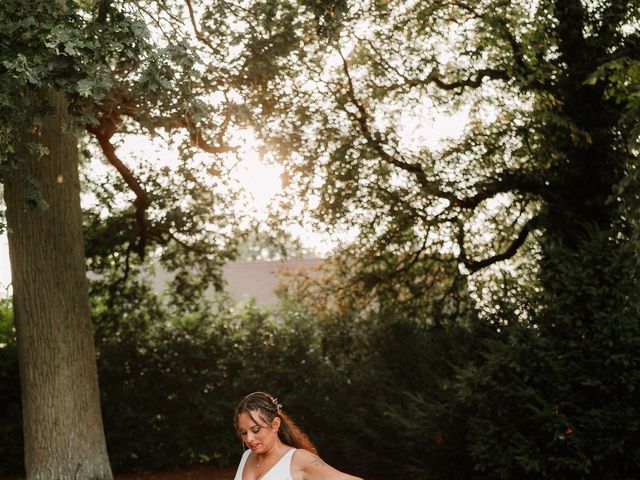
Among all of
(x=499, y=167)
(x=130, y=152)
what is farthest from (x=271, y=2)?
(x=499, y=167)

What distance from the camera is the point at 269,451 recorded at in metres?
4.55

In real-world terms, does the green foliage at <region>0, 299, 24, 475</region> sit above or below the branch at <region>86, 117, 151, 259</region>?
below

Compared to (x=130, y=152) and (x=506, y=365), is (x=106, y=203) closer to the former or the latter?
(x=130, y=152)

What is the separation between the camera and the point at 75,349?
11.1 meters

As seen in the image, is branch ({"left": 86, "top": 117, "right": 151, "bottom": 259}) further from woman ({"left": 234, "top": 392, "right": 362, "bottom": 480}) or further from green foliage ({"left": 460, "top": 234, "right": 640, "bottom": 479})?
woman ({"left": 234, "top": 392, "right": 362, "bottom": 480})

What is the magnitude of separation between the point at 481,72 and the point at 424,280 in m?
4.25

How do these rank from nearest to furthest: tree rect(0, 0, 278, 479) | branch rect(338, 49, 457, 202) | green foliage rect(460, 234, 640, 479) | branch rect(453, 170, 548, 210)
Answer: tree rect(0, 0, 278, 479) → green foliage rect(460, 234, 640, 479) → branch rect(338, 49, 457, 202) → branch rect(453, 170, 548, 210)

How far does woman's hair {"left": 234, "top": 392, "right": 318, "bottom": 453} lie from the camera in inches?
179

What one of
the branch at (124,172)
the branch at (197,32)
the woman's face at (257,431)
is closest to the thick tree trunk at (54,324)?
the branch at (124,172)

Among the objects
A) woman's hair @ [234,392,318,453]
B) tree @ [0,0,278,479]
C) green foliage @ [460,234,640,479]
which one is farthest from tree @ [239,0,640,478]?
woman's hair @ [234,392,318,453]

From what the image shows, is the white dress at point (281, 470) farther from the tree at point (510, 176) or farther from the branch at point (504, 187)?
the branch at point (504, 187)

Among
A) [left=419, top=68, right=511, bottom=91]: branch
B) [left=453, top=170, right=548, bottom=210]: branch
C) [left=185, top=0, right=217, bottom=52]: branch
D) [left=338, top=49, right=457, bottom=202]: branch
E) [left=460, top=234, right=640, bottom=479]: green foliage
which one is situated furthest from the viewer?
[left=419, top=68, right=511, bottom=91]: branch

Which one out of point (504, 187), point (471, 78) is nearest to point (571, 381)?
point (504, 187)

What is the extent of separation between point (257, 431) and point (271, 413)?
125mm
